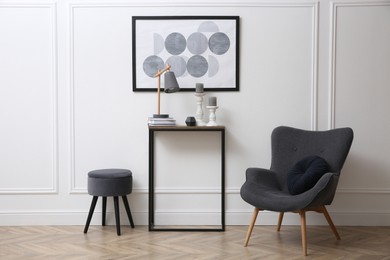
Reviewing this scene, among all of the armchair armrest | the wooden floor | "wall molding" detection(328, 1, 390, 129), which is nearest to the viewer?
the wooden floor

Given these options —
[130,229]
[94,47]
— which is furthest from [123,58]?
[130,229]

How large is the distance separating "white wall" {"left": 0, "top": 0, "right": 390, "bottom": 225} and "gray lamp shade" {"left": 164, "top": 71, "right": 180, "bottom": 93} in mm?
273

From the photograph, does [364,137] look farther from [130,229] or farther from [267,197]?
[130,229]

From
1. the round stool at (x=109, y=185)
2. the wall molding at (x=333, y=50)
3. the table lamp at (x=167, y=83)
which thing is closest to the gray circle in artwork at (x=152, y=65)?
the table lamp at (x=167, y=83)

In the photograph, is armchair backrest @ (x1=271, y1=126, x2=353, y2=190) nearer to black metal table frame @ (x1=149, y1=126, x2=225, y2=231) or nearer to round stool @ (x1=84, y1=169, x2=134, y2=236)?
black metal table frame @ (x1=149, y1=126, x2=225, y2=231)

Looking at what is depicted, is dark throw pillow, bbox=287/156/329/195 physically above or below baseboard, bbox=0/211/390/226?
above

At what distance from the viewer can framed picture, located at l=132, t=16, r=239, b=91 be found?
184 inches

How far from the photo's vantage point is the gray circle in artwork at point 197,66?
4.70 metres

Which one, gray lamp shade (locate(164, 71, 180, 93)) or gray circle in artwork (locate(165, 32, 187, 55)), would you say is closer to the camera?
gray lamp shade (locate(164, 71, 180, 93))

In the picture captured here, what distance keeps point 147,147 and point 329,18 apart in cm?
198

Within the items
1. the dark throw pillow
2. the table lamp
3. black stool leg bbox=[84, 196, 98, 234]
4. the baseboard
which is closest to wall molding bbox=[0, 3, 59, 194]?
the baseboard

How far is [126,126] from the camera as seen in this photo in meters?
4.73

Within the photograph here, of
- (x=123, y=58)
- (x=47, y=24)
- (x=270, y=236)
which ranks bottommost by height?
(x=270, y=236)

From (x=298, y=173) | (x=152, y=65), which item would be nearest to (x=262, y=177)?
(x=298, y=173)
